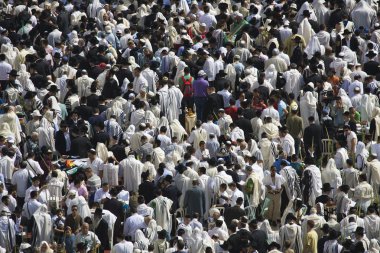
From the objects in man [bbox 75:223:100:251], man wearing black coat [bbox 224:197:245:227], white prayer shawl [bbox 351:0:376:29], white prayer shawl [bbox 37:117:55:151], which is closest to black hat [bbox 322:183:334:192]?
man wearing black coat [bbox 224:197:245:227]

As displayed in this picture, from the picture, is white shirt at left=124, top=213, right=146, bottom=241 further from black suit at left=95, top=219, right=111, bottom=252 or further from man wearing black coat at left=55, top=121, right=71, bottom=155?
man wearing black coat at left=55, top=121, right=71, bottom=155

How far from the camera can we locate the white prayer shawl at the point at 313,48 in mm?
55344

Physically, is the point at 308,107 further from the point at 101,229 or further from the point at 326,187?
the point at 101,229

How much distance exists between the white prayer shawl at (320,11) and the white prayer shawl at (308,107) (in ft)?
22.5

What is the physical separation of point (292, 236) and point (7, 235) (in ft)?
22.1

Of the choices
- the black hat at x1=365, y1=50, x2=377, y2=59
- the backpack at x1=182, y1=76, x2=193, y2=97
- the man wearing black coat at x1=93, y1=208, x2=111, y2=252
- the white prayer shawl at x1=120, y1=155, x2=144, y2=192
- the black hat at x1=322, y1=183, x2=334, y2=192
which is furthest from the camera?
the black hat at x1=365, y1=50, x2=377, y2=59

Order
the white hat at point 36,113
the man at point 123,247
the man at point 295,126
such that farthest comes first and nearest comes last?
1. the man at point 295,126
2. the white hat at point 36,113
3. the man at point 123,247

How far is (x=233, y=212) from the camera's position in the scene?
150ft

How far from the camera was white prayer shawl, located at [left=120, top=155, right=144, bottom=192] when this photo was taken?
47594 mm

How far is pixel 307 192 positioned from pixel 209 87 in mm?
5625

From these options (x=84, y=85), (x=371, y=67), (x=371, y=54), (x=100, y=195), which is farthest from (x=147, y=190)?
(x=371, y=54)

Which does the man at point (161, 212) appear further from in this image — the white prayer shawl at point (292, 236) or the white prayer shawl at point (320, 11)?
the white prayer shawl at point (320, 11)

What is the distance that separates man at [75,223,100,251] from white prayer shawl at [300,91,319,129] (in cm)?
944

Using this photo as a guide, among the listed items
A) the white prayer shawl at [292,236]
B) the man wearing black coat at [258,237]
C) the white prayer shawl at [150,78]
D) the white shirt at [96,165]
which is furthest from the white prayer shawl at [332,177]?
the white prayer shawl at [150,78]
